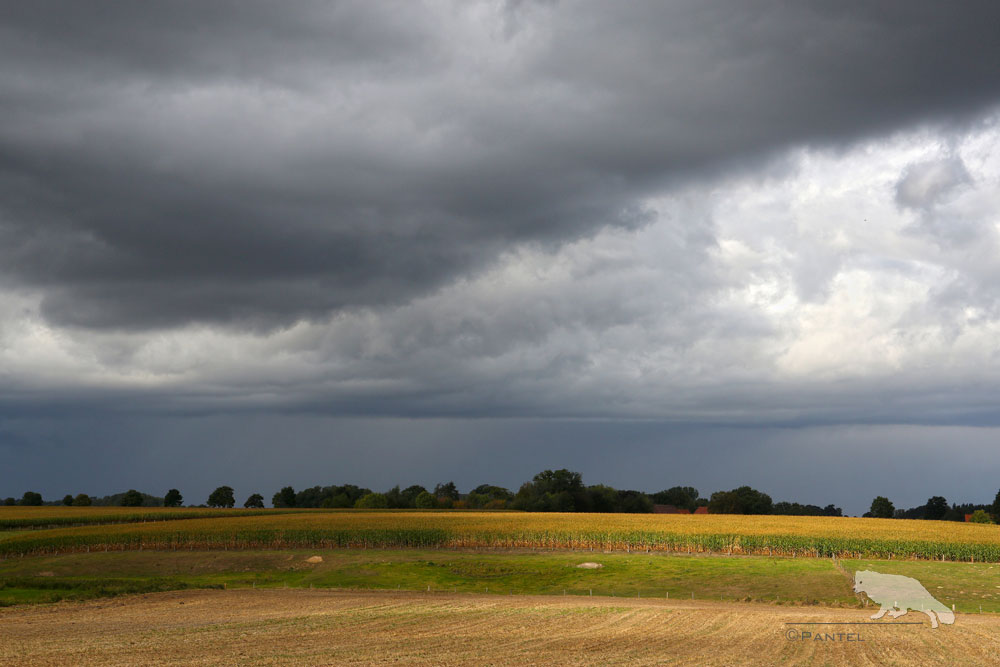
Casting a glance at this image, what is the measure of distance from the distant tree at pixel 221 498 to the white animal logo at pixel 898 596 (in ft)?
563

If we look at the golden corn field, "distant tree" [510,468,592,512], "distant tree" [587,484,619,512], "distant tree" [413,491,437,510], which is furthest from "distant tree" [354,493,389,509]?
the golden corn field

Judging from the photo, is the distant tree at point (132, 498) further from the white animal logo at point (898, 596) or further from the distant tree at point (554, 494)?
the white animal logo at point (898, 596)

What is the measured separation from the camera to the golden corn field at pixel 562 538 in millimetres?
73125

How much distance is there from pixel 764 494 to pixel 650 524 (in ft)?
357

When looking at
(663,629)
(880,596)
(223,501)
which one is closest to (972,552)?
(880,596)

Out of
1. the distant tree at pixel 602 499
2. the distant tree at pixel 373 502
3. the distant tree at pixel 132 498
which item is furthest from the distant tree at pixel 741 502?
the distant tree at pixel 132 498

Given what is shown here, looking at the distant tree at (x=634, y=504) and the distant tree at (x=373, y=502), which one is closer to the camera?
the distant tree at (x=634, y=504)

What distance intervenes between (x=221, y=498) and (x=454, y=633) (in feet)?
579

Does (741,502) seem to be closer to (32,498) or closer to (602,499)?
(602,499)

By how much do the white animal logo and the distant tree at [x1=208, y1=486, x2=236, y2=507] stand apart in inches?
6753

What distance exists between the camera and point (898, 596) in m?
48.2

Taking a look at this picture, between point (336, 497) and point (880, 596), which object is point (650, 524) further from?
point (336, 497)

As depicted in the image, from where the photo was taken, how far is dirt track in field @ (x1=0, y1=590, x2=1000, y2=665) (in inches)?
1137

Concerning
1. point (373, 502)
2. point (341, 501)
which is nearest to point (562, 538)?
point (373, 502)
